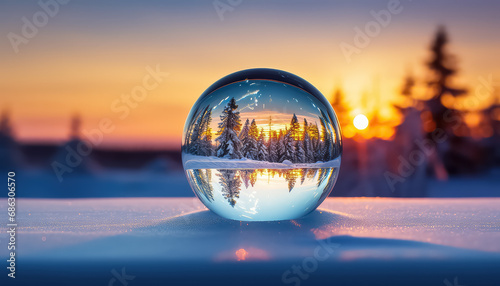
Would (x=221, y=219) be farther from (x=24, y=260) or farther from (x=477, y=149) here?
(x=477, y=149)

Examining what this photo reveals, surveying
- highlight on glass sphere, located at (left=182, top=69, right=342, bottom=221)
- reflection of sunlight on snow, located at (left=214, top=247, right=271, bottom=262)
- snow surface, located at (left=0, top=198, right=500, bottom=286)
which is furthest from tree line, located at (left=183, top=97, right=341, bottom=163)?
reflection of sunlight on snow, located at (left=214, top=247, right=271, bottom=262)

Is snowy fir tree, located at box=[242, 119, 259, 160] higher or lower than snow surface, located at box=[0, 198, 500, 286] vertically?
higher

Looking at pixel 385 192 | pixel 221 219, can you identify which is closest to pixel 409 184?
pixel 385 192

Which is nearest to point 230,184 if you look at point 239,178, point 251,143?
point 239,178

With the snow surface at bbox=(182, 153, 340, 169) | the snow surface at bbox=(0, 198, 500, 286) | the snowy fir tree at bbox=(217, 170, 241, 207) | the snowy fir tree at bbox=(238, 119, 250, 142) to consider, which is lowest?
the snow surface at bbox=(0, 198, 500, 286)

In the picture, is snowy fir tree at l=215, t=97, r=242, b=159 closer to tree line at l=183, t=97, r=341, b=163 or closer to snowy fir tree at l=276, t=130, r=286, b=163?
tree line at l=183, t=97, r=341, b=163

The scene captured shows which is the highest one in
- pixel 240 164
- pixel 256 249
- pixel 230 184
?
pixel 240 164

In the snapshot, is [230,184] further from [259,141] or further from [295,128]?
[295,128]
